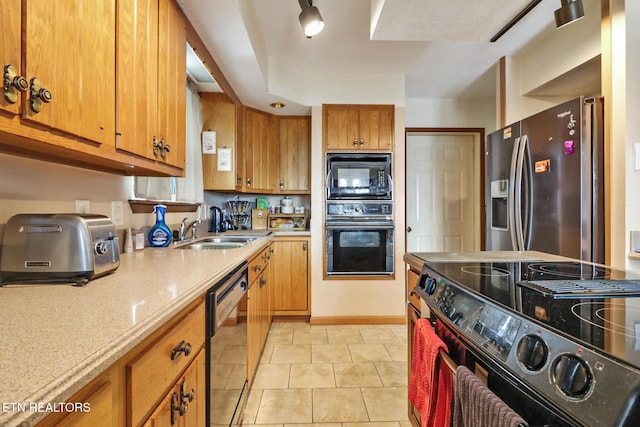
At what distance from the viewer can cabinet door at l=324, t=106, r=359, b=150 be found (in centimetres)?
298

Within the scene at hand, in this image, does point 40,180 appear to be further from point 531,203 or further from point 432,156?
point 432,156

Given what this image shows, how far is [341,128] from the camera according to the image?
3.00 meters

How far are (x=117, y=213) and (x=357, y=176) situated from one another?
2051 mm

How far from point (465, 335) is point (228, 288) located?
3.02ft

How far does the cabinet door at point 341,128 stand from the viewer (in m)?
2.98

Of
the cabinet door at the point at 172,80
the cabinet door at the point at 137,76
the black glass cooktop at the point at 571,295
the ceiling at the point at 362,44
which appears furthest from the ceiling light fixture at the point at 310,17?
the black glass cooktop at the point at 571,295

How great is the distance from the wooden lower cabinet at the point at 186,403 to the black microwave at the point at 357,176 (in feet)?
7.09

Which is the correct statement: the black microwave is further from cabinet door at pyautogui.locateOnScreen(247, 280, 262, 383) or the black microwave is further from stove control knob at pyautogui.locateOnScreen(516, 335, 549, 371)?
stove control knob at pyautogui.locateOnScreen(516, 335, 549, 371)

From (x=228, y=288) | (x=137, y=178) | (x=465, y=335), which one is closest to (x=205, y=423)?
(x=228, y=288)

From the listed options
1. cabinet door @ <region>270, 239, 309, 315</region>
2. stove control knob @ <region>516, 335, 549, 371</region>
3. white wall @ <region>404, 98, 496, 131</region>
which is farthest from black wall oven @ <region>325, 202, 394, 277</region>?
stove control knob @ <region>516, 335, 549, 371</region>

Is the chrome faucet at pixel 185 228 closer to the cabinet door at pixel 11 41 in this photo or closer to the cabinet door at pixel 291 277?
the cabinet door at pixel 291 277

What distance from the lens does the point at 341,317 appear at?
301cm

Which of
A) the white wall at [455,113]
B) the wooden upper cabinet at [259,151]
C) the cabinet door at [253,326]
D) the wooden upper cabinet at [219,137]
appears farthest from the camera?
the white wall at [455,113]

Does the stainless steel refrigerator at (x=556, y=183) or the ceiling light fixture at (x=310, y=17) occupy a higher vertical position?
the ceiling light fixture at (x=310, y=17)
